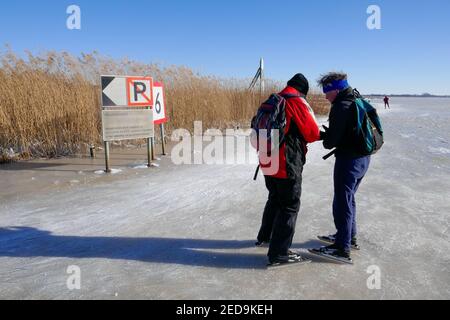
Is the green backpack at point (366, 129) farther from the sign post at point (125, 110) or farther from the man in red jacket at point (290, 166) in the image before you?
the sign post at point (125, 110)

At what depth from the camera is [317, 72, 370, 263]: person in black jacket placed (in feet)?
9.48

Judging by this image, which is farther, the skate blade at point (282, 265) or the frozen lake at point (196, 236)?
the skate blade at point (282, 265)

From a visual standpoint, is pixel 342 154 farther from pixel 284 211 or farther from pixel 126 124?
pixel 126 124

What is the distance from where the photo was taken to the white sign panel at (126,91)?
6.64 m

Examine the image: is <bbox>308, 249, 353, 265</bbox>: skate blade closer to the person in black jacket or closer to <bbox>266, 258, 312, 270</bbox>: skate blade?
the person in black jacket

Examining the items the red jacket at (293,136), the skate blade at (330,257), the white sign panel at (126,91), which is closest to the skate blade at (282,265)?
the skate blade at (330,257)

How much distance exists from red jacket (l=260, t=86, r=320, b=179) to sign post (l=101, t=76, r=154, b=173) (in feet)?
15.3

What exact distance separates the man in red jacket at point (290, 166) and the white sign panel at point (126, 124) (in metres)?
4.65

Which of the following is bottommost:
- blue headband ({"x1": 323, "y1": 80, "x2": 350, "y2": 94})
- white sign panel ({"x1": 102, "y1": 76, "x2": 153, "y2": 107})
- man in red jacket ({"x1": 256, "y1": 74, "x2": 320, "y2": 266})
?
man in red jacket ({"x1": 256, "y1": 74, "x2": 320, "y2": 266})

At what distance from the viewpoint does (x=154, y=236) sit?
3.86 m

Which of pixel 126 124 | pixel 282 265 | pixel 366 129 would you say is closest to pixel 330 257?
pixel 282 265

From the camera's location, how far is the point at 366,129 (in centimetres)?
292

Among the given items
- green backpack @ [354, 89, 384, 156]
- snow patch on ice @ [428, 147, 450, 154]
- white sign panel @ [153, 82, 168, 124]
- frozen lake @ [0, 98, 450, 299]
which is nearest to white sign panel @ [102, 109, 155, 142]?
white sign panel @ [153, 82, 168, 124]
